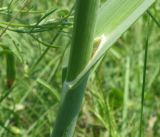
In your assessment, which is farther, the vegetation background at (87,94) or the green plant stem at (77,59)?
the vegetation background at (87,94)

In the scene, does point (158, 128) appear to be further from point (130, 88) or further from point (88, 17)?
point (88, 17)

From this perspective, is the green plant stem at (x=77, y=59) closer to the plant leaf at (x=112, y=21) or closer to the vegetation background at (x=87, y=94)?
the plant leaf at (x=112, y=21)

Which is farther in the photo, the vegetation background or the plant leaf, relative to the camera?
the vegetation background

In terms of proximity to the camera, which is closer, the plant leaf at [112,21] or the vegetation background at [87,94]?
the plant leaf at [112,21]

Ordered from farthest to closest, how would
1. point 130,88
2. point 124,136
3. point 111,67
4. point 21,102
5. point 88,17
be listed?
1. point 111,67
2. point 130,88
3. point 21,102
4. point 124,136
5. point 88,17

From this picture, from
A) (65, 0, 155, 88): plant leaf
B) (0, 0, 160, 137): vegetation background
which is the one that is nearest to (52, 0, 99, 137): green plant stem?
(65, 0, 155, 88): plant leaf

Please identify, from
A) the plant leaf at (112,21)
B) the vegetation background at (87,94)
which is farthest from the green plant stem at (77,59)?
the vegetation background at (87,94)

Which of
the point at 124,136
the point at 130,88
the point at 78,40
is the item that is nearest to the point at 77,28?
the point at 78,40

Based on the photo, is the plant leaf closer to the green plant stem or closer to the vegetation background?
the green plant stem
